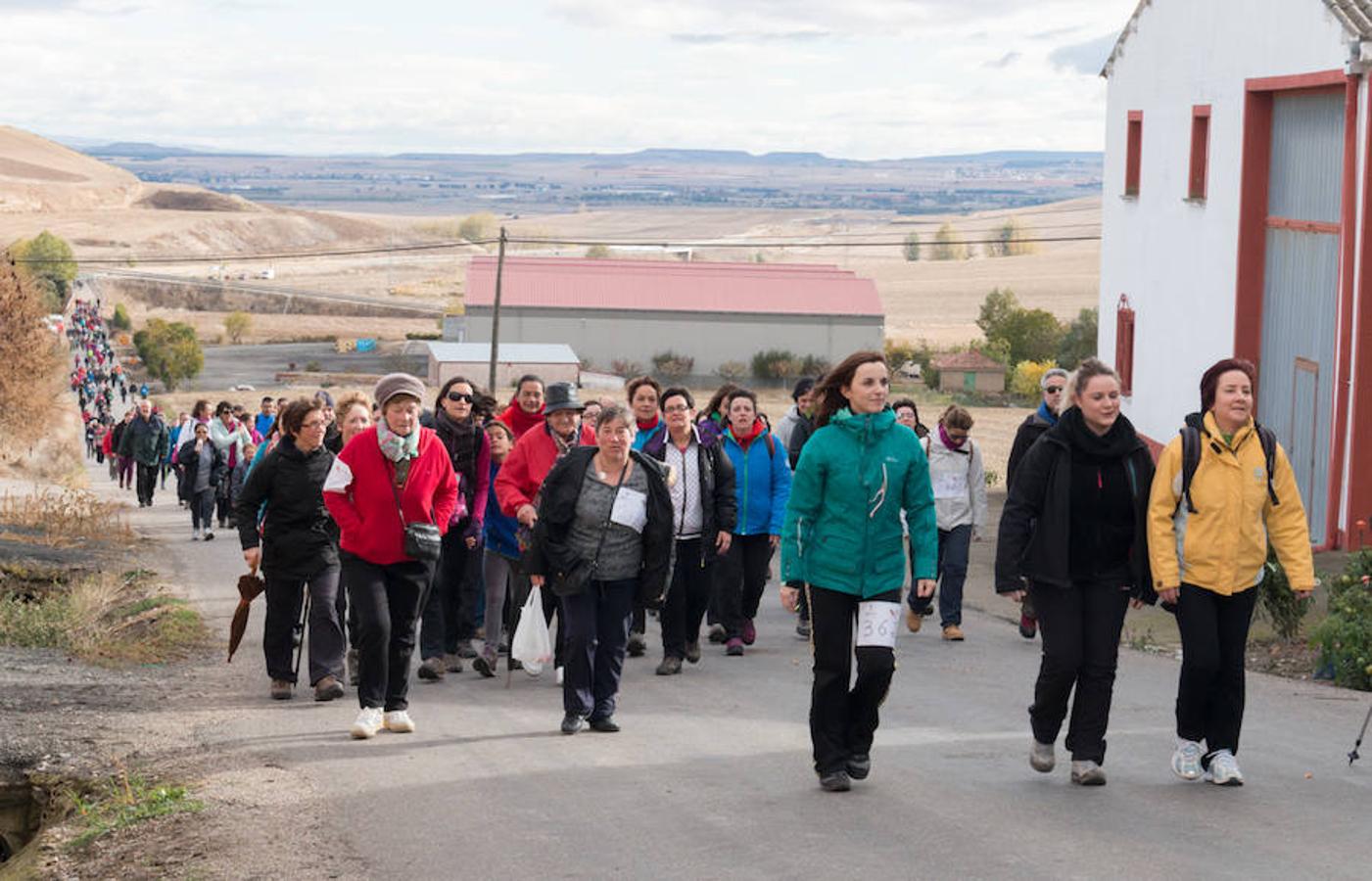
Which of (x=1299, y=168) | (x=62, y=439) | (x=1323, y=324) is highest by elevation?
(x=1299, y=168)

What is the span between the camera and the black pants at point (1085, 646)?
8.15 metres

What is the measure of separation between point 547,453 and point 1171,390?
17868 mm

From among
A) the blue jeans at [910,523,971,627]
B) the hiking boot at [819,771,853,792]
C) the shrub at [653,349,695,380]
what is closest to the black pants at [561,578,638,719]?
the hiking boot at [819,771,853,792]

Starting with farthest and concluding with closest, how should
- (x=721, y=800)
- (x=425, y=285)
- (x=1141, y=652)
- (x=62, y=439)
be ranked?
1. (x=425, y=285)
2. (x=62, y=439)
3. (x=1141, y=652)
4. (x=721, y=800)

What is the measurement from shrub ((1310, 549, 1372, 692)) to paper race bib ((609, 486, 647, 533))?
4.80 m

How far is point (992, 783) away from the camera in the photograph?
27.5ft

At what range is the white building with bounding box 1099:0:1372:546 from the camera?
63.6 feet

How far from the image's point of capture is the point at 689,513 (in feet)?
40.2

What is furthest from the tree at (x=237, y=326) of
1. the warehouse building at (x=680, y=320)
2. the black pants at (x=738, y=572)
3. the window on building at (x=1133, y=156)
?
the black pants at (x=738, y=572)

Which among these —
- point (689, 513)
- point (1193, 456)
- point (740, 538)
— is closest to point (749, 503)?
point (740, 538)

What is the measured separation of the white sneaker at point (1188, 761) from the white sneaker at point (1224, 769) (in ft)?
0.27

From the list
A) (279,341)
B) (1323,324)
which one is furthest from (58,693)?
(279,341)

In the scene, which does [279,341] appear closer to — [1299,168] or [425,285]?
[425,285]

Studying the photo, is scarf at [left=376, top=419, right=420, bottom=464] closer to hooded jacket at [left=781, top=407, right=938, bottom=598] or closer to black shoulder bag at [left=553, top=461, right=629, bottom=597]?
black shoulder bag at [left=553, top=461, right=629, bottom=597]
